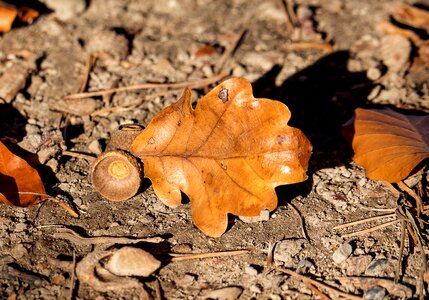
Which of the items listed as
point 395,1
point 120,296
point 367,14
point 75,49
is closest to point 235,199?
point 120,296

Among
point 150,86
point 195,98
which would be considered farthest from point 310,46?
point 150,86

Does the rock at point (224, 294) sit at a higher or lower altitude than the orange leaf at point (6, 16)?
lower

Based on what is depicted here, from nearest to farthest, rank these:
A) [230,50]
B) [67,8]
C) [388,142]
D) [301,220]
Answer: [301,220], [388,142], [230,50], [67,8]

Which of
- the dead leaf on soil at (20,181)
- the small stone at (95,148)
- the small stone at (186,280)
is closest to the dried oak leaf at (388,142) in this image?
the small stone at (186,280)

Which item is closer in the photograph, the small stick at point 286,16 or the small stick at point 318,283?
the small stick at point 318,283

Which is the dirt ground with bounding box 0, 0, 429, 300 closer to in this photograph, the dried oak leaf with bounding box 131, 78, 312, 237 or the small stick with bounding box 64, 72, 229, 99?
the small stick with bounding box 64, 72, 229, 99

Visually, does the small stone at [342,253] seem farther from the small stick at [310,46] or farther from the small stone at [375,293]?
the small stick at [310,46]

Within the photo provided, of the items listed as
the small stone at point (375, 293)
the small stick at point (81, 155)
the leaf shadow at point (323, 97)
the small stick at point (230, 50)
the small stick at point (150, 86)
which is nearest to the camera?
the small stone at point (375, 293)

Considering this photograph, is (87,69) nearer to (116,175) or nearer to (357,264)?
(116,175)
